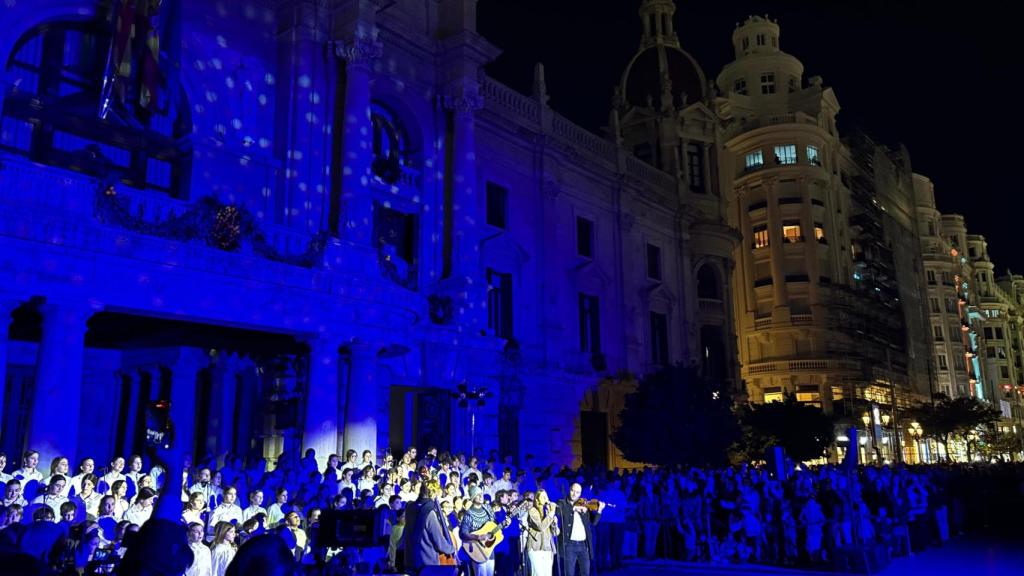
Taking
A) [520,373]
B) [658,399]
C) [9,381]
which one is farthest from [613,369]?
[9,381]

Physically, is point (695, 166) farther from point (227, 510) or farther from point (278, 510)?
point (227, 510)

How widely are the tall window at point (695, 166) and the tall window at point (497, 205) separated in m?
14.7

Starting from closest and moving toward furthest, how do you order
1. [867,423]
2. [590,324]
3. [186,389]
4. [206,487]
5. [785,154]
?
[206,487]
[186,389]
[590,324]
[867,423]
[785,154]

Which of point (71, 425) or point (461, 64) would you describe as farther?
point (461, 64)

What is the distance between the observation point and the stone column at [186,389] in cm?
2227

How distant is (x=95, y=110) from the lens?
66.8ft

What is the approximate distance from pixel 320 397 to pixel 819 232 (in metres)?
46.2

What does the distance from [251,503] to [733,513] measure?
9.57m

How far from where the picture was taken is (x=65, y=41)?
2089 cm

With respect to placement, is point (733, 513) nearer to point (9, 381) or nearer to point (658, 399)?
point (658, 399)

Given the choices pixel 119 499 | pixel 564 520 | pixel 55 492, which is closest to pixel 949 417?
pixel 564 520

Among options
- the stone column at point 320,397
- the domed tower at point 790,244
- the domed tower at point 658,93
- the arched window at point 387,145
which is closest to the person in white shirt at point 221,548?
the stone column at point 320,397

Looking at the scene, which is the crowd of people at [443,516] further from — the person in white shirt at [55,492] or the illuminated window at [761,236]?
the illuminated window at [761,236]

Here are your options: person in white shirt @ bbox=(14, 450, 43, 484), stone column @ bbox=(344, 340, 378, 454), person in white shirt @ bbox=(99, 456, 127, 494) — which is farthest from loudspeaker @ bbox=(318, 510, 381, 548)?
stone column @ bbox=(344, 340, 378, 454)
